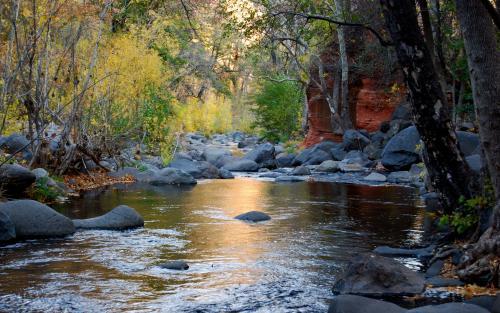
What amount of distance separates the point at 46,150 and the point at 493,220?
12.2 metres

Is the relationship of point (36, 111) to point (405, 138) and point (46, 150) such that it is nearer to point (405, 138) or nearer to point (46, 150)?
point (46, 150)

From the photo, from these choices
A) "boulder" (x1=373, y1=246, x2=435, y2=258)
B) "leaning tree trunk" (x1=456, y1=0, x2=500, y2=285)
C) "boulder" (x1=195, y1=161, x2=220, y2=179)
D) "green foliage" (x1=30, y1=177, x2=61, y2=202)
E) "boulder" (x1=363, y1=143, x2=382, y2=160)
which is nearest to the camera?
"leaning tree trunk" (x1=456, y1=0, x2=500, y2=285)

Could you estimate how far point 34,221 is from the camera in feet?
33.3

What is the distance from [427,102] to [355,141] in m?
17.7

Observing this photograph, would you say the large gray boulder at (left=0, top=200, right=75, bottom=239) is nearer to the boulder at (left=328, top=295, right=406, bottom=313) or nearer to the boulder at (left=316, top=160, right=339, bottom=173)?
the boulder at (left=328, top=295, right=406, bottom=313)

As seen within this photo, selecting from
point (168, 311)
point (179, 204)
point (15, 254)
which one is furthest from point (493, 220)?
point (179, 204)

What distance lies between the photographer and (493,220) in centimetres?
708

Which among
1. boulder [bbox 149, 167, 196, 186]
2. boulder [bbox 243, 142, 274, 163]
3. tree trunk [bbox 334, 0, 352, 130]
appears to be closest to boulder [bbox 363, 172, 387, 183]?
boulder [bbox 149, 167, 196, 186]

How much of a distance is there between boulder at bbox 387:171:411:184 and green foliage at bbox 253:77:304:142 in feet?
55.4

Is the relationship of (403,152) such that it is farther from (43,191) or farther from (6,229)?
(6,229)

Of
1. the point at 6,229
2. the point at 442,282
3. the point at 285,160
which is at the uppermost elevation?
the point at 285,160

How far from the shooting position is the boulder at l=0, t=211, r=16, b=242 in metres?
9.58

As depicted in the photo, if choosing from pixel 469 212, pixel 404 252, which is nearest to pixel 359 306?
pixel 469 212

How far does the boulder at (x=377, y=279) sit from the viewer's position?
6805 mm
